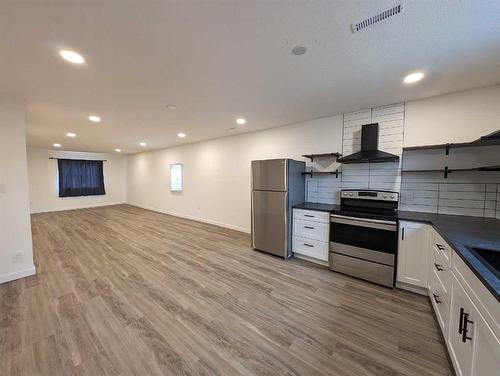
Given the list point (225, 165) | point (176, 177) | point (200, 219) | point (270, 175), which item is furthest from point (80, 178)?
point (270, 175)

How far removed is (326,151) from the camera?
3699 mm

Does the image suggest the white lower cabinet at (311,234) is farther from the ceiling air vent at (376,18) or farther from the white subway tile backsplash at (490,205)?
the ceiling air vent at (376,18)

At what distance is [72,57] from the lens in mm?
1828

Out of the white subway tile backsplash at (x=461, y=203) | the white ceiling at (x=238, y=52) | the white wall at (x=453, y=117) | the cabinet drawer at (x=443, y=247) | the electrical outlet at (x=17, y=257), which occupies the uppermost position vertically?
the white ceiling at (x=238, y=52)

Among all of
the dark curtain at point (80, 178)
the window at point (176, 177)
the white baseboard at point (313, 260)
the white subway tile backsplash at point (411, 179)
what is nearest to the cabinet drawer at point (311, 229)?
the white baseboard at point (313, 260)

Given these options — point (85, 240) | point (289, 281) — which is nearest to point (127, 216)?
point (85, 240)

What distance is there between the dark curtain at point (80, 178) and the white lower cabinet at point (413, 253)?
1055cm

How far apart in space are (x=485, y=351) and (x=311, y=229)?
2273 mm

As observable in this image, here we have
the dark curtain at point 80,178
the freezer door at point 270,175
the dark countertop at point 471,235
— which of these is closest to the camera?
the dark countertop at point 471,235

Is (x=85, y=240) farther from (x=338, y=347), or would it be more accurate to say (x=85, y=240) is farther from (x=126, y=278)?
(x=338, y=347)

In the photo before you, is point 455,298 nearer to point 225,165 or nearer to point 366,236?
point 366,236

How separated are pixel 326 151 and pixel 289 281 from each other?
2302 millimetres

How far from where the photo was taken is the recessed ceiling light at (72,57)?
176 centimetres

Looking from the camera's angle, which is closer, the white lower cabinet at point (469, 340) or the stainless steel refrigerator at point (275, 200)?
the white lower cabinet at point (469, 340)
